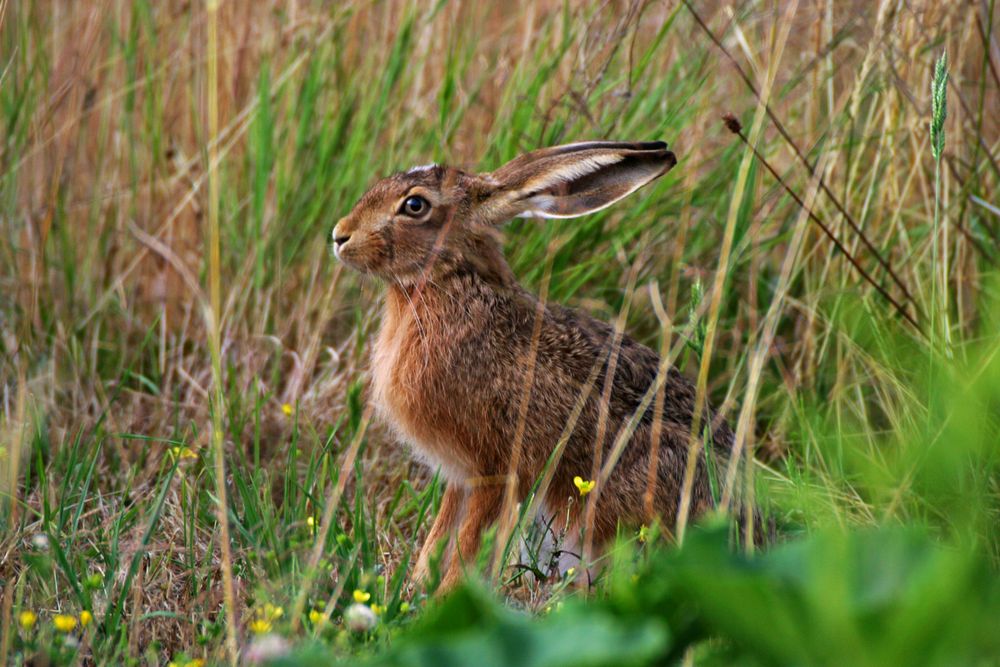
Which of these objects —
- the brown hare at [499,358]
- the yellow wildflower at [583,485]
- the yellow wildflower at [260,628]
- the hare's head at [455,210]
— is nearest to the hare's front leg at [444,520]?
the brown hare at [499,358]

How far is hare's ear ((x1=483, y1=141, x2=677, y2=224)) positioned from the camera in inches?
137

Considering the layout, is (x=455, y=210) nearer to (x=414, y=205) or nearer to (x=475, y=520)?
(x=414, y=205)

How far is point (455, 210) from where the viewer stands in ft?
12.5

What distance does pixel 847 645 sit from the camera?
1642 millimetres

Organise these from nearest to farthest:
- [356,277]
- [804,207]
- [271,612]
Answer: [271,612], [804,207], [356,277]

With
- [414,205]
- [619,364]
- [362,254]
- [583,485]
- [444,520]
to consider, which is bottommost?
[444,520]

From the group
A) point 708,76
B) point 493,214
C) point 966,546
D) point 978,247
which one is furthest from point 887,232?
point 966,546

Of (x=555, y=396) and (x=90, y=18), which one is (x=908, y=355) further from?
(x=90, y=18)

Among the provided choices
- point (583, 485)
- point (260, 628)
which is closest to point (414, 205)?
point (583, 485)

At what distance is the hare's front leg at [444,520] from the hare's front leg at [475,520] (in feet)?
0.12

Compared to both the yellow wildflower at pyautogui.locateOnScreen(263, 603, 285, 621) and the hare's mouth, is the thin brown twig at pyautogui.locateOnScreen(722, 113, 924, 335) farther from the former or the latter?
the yellow wildflower at pyautogui.locateOnScreen(263, 603, 285, 621)

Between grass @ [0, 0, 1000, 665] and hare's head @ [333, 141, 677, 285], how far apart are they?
0.27m

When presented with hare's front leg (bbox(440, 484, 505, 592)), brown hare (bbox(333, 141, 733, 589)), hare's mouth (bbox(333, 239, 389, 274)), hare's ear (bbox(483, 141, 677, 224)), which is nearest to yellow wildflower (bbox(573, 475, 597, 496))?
brown hare (bbox(333, 141, 733, 589))

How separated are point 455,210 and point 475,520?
95 cm
